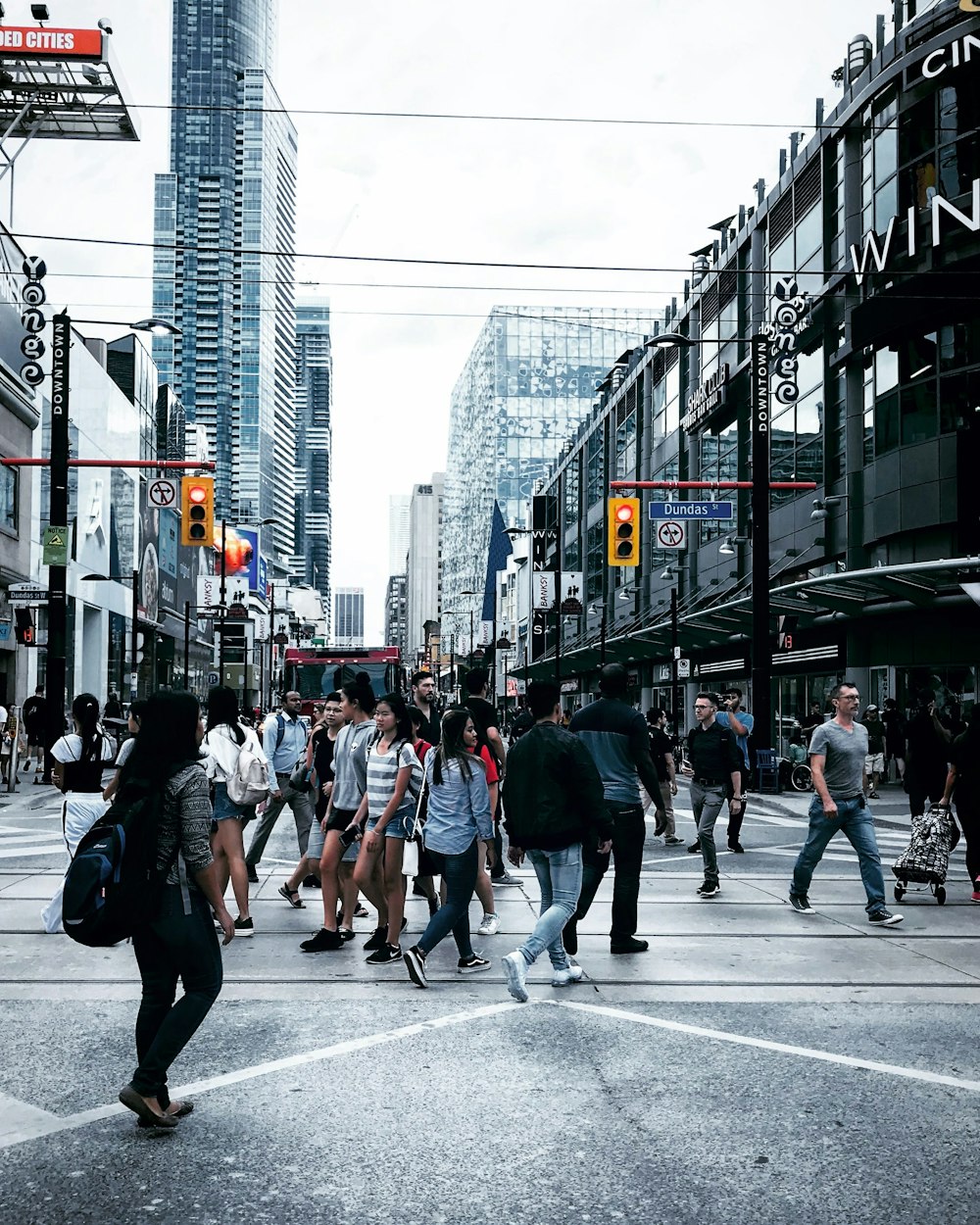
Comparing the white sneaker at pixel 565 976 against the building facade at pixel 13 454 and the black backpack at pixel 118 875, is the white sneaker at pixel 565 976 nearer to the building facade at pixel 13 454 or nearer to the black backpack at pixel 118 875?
the black backpack at pixel 118 875

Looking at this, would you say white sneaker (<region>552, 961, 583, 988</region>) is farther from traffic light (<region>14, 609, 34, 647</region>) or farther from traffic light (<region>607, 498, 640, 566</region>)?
traffic light (<region>14, 609, 34, 647</region>)

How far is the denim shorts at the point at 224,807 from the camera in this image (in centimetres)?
977

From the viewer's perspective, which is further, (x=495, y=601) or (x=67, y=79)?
(x=495, y=601)

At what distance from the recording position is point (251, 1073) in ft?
19.7

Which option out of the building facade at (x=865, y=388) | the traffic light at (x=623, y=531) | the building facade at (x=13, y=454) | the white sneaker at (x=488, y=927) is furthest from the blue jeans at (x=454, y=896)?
the building facade at (x=13, y=454)

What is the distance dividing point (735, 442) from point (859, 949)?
1389 inches

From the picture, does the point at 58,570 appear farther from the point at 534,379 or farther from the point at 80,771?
the point at 534,379

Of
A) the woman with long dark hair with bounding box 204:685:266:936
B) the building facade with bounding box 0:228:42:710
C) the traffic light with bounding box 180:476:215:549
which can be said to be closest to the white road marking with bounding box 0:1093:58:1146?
the woman with long dark hair with bounding box 204:685:266:936

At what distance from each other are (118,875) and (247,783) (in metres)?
4.69

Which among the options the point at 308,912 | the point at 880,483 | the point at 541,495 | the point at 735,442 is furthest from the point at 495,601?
the point at 308,912

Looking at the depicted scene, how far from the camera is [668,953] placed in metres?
9.21

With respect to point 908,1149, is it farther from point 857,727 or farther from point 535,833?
point 857,727

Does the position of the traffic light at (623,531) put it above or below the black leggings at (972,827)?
above

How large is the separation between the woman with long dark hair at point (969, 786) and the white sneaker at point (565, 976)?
16.3 ft
